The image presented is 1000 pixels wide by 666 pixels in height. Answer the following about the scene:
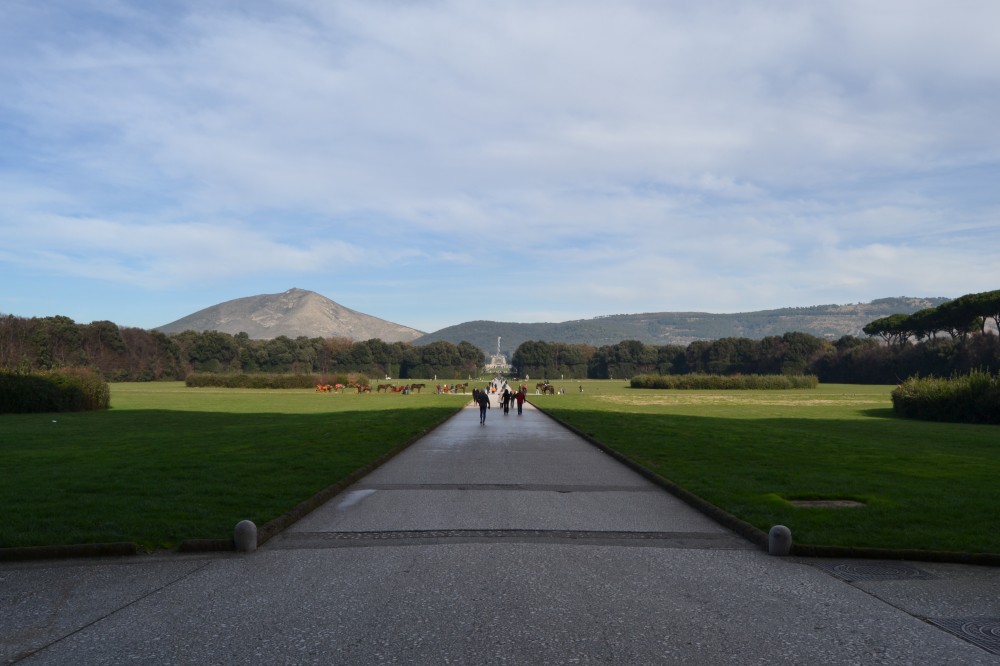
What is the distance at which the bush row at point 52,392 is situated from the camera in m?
36.6

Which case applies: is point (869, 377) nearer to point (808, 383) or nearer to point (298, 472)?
point (808, 383)

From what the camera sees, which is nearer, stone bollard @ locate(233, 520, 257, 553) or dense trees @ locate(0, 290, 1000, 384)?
stone bollard @ locate(233, 520, 257, 553)

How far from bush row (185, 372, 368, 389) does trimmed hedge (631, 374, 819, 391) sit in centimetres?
3384

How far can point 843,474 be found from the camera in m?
14.5

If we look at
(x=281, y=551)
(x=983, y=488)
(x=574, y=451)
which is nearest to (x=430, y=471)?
(x=574, y=451)

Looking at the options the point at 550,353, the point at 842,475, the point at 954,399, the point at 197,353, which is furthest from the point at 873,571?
the point at 550,353

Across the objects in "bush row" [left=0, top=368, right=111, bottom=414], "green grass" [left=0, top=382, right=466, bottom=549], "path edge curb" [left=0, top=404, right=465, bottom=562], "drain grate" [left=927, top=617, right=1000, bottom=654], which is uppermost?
"bush row" [left=0, top=368, right=111, bottom=414]

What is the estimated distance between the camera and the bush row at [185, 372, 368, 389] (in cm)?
8075

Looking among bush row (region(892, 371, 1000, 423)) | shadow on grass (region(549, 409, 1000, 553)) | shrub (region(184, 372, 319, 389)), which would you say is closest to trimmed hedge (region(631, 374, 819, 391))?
shrub (region(184, 372, 319, 389))

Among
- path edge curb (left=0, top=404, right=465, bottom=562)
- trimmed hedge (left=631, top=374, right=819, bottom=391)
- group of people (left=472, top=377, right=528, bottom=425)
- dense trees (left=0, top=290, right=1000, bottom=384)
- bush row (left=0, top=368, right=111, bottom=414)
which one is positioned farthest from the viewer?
dense trees (left=0, top=290, right=1000, bottom=384)

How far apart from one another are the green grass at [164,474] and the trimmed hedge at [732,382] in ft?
198

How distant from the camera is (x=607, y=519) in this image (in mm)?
10414

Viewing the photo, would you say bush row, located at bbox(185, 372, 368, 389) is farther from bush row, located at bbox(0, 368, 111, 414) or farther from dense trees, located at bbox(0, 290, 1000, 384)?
bush row, located at bbox(0, 368, 111, 414)

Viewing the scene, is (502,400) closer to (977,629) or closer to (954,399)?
(954,399)
